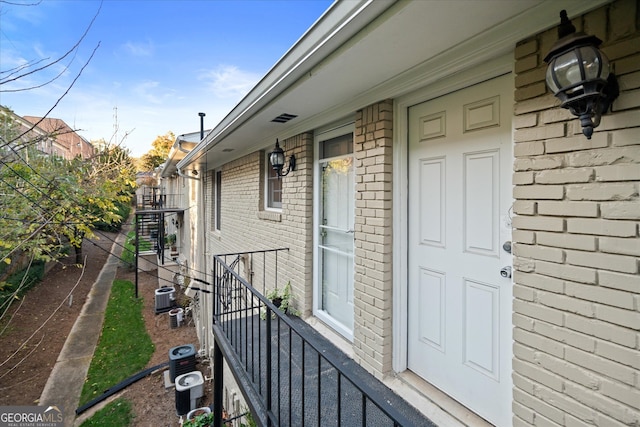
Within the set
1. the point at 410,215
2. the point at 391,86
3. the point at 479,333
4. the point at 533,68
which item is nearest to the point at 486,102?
the point at 533,68

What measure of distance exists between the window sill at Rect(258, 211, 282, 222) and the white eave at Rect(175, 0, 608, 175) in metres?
1.74

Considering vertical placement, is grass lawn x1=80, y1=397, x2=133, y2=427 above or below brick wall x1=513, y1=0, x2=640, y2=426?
below

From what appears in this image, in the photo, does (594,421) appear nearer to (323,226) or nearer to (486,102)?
(486,102)

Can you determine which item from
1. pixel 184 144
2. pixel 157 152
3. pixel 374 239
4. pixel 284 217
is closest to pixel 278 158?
pixel 284 217

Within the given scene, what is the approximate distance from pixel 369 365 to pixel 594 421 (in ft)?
5.15

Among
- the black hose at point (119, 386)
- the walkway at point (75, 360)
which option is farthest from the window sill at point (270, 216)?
the black hose at point (119, 386)

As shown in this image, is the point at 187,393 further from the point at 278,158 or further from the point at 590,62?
the point at 590,62

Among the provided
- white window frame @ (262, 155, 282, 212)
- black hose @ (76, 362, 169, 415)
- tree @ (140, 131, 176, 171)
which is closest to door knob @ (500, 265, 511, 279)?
white window frame @ (262, 155, 282, 212)

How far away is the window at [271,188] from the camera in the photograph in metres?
4.87

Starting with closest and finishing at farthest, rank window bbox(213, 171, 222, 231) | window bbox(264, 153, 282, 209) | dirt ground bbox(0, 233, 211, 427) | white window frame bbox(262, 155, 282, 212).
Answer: window bbox(264, 153, 282, 209), white window frame bbox(262, 155, 282, 212), dirt ground bbox(0, 233, 211, 427), window bbox(213, 171, 222, 231)

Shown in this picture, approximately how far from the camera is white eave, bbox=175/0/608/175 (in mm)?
1460

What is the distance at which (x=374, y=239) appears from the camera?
2.62 m

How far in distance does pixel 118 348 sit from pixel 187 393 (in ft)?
12.5

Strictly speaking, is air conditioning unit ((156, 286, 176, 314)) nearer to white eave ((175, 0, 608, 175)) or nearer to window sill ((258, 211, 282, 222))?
window sill ((258, 211, 282, 222))
